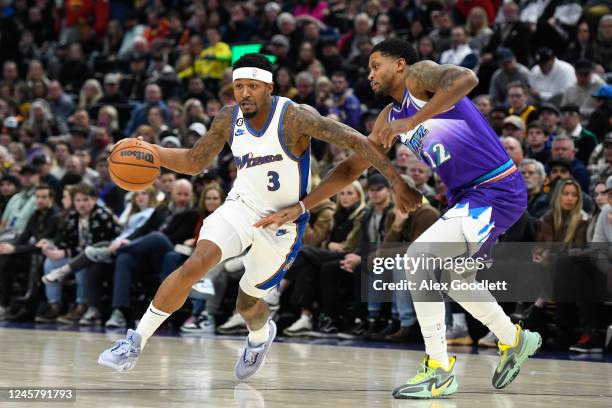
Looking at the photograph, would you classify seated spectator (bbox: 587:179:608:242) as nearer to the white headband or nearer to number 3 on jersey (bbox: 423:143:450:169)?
number 3 on jersey (bbox: 423:143:450:169)

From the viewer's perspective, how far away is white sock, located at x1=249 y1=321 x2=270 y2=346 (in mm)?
7720

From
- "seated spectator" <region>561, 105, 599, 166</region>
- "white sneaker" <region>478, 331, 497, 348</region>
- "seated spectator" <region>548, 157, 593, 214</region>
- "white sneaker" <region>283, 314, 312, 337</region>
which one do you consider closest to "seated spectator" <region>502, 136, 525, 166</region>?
"seated spectator" <region>548, 157, 593, 214</region>

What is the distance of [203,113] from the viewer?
16.0 meters

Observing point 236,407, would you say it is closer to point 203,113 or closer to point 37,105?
point 203,113

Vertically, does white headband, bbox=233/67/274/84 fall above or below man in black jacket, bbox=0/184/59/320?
above

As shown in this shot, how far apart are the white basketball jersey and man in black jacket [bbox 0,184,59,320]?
22.5 feet

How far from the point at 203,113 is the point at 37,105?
3.66m

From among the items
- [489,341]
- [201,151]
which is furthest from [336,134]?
[489,341]

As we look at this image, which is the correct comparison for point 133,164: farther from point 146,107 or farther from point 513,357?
point 146,107

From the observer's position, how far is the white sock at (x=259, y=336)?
25.3ft

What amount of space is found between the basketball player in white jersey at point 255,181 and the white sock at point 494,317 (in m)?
0.75

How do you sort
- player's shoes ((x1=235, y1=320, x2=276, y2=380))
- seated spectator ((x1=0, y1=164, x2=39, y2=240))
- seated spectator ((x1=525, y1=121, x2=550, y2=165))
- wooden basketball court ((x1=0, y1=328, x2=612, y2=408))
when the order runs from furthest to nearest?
1. seated spectator ((x1=0, y1=164, x2=39, y2=240))
2. seated spectator ((x1=525, y1=121, x2=550, y2=165))
3. player's shoes ((x1=235, y1=320, x2=276, y2=380))
4. wooden basketball court ((x1=0, y1=328, x2=612, y2=408))

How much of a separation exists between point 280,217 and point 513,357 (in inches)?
70.0

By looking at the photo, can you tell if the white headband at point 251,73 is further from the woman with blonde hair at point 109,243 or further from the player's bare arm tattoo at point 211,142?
the woman with blonde hair at point 109,243
